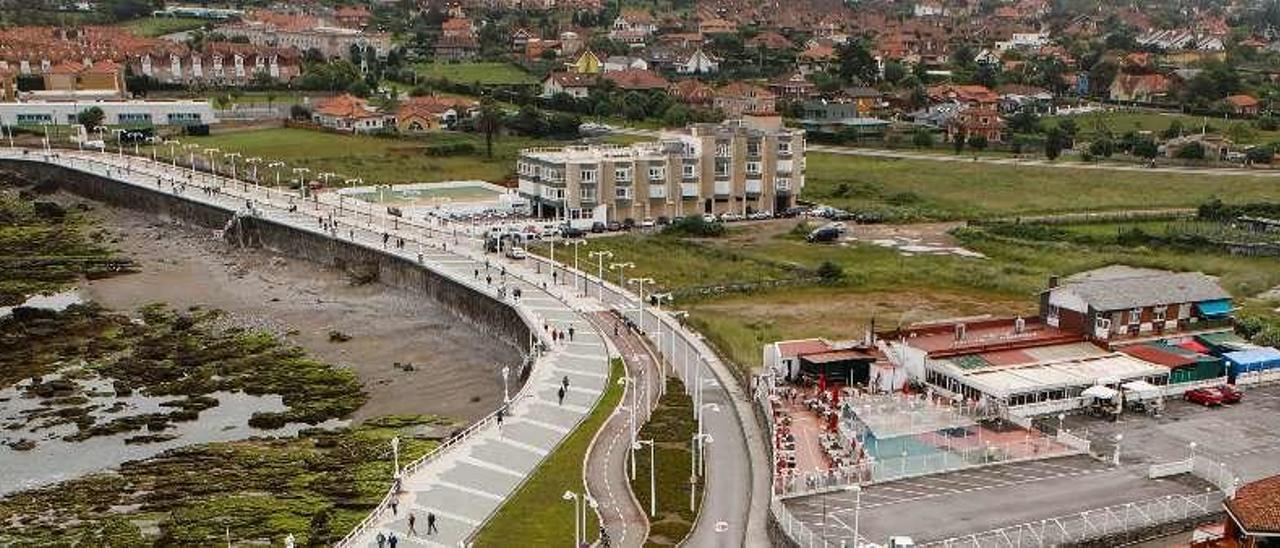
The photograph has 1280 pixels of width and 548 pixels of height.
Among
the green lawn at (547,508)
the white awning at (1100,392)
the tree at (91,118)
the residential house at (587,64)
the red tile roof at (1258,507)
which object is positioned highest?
the residential house at (587,64)

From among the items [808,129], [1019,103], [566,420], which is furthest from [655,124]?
[566,420]

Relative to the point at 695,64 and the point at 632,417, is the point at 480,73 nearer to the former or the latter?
the point at 695,64

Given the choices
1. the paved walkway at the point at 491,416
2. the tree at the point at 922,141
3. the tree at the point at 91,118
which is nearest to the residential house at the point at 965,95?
the tree at the point at 922,141

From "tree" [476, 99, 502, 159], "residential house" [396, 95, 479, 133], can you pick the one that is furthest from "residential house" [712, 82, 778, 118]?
"residential house" [396, 95, 479, 133]

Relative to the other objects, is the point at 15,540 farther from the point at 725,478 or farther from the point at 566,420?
the point at 725,478

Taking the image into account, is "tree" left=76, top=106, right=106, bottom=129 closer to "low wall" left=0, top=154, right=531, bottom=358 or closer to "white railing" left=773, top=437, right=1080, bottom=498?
"low wall" left=0, top=154, right=531, bottom=358

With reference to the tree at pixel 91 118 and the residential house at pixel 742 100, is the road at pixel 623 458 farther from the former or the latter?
the residential house at pixel 742 100

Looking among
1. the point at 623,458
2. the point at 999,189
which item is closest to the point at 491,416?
the point at 623,458
